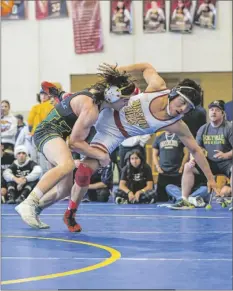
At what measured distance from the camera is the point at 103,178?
971 cm

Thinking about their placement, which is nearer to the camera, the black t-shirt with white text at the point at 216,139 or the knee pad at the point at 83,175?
the knee pad at the point at 83,175

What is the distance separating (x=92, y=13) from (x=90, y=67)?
124 cm

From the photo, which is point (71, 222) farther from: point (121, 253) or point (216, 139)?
point (216, 139)

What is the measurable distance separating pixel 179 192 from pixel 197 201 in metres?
0.60

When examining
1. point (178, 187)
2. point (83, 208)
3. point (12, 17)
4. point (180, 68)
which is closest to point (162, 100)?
point (83, 208)

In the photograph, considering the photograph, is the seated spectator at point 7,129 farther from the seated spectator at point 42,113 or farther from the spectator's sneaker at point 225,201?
the spectator's sneaker at point 225,201

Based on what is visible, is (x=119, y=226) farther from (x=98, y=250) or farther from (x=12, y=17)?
(x=12, y=17)

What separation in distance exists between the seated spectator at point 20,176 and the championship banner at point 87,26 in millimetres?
6459

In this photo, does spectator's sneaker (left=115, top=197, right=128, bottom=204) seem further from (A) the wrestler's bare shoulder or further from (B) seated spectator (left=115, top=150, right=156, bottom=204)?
(A) the wrestler's bare shoulder

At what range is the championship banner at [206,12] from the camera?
581 inches

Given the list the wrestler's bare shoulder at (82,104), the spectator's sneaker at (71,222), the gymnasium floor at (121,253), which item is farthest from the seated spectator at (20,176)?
the wrestler's bare shoulder at (82,104)

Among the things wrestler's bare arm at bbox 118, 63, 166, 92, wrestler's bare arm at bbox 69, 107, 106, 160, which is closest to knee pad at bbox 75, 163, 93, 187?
wrestler's bare arm at bbox 69, 107, 106, 160

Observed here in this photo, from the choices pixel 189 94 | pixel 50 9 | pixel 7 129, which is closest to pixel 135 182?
pixel 7 129

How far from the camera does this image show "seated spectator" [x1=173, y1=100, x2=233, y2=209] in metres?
8.46
